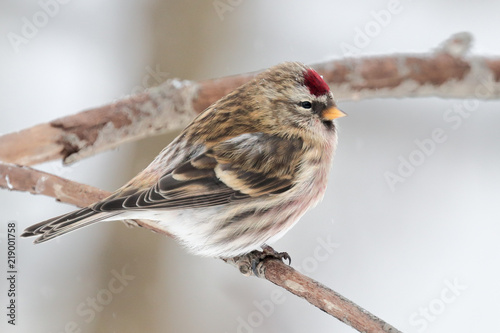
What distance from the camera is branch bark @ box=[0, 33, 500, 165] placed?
2840mm

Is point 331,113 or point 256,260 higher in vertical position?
point 331,113

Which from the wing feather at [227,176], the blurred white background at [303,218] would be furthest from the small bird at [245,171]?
the blurred white background at [303,218]

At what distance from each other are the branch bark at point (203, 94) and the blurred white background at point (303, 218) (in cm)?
26

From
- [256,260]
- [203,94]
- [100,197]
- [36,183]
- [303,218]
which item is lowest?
[36,183]

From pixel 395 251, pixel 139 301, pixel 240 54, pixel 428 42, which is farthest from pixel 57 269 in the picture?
pixel 428 42

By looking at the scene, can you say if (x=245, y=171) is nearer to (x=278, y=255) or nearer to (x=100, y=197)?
(x=278, y=255)

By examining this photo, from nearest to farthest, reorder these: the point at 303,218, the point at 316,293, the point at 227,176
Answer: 1. the point at 316,293
2. the point at 227,176
3. the point at 303,218

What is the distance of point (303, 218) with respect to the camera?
13.8 feet

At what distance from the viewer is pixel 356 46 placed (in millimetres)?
4445

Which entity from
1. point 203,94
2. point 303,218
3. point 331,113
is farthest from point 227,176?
point 303,218

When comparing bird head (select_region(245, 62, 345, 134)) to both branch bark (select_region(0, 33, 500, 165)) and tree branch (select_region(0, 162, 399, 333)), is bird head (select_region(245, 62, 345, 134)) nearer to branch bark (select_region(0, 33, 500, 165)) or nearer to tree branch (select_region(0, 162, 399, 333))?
tree branch (select_region(0, 162, 399, 333))

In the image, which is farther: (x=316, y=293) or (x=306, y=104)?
(x=306, y=104)

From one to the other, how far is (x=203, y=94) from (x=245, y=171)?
40.6 inches

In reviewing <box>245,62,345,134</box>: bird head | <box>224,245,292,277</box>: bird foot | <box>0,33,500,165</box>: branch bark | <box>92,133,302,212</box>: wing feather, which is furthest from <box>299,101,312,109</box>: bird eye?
<box>0,33,500,165</box>: branch bark
